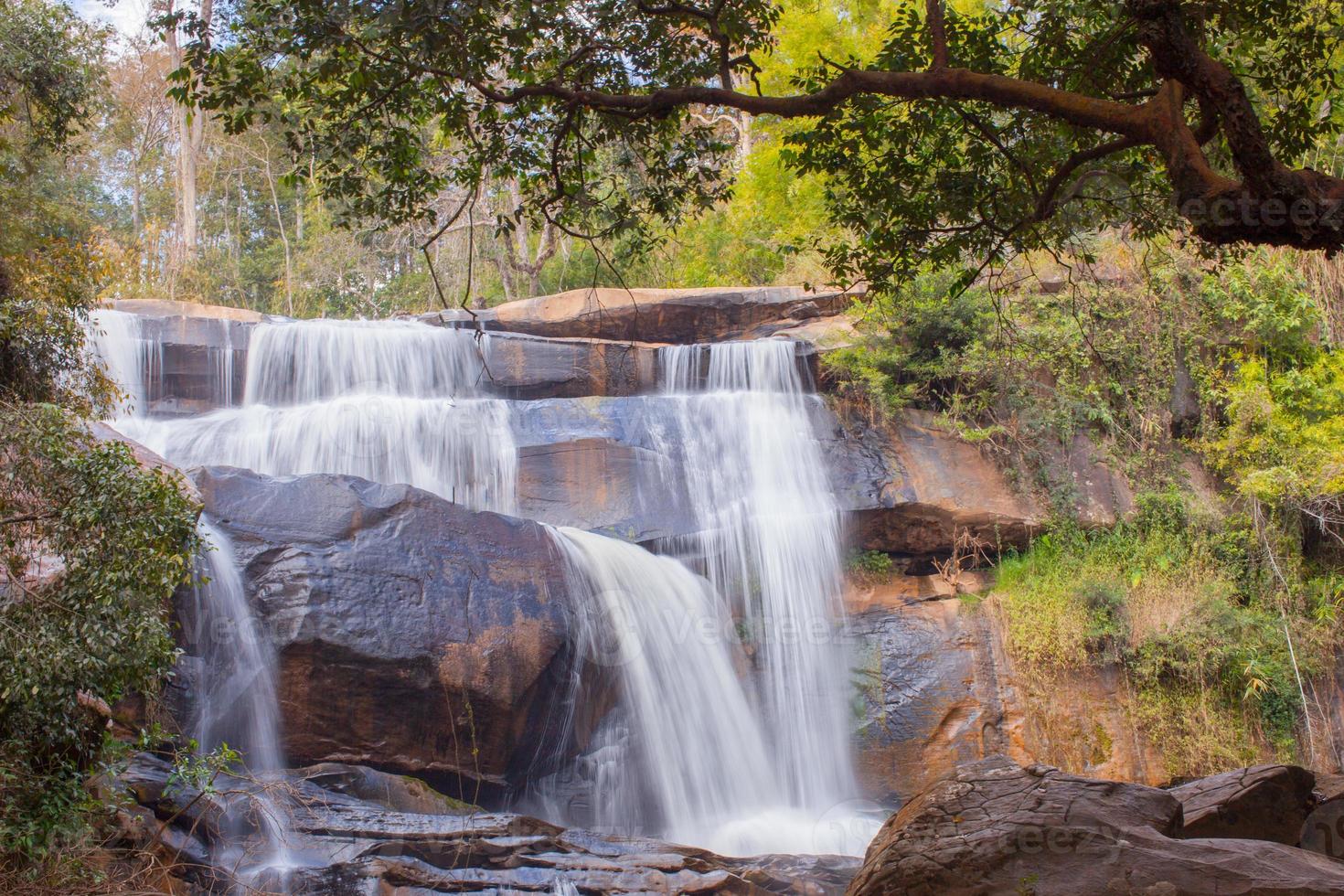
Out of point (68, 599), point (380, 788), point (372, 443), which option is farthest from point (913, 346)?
point (68, 599)

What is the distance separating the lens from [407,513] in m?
10.1

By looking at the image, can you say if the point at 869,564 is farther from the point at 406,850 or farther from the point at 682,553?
the point at 406,850

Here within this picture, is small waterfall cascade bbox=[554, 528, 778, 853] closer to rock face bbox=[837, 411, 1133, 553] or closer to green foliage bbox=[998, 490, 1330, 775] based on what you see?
rock face bbox=[837, 411, 1133, 553]

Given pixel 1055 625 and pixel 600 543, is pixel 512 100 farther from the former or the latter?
pixel 1055 625

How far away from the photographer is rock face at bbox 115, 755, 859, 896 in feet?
23.5

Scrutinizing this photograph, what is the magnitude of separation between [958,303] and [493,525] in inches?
311

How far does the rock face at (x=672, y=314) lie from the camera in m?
16.5

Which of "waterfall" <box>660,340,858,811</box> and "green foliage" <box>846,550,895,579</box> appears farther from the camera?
"green foliage" <box>846,550,895,579</box>

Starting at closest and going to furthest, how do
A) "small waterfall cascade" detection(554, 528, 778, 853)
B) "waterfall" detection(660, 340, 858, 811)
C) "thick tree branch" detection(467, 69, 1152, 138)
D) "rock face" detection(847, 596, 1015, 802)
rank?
"thick tree branch" detection(467, 69, 1152, 138), "small waterfall cascade" detection(554, 528, 778, 853), "rock face" detection(847, 596, 1015, 802), "waterfall" detection(660, 340, 858, 811)

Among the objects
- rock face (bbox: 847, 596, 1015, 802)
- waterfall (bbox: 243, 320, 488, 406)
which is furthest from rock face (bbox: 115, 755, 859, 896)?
waterfall (bbox: 243, 320, 488, 406)

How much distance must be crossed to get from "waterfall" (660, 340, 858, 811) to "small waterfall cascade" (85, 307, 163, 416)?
734cm

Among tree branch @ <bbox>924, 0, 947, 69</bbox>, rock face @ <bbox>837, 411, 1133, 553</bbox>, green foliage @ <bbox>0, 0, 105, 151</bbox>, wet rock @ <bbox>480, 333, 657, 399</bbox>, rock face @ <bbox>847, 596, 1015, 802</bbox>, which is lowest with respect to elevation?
rock face @ <bbox>847, 596, 1015, 802</bbox>

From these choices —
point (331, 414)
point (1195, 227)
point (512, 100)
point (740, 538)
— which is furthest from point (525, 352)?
point (1195, 227)

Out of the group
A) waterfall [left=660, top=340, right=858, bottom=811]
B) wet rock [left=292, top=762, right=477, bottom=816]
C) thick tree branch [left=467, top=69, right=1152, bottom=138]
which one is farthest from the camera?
waterfall [left=660, top=340, right=858, bottom=811]
